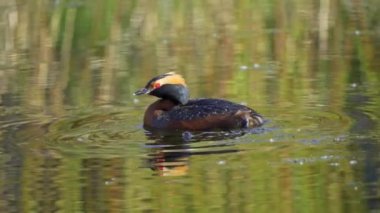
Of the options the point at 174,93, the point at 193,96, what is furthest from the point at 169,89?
the point at 193,96

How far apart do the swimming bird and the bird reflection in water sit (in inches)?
4.3

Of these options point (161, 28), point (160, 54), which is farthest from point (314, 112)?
point (161, 28)

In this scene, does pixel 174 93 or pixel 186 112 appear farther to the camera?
pixel 174 93

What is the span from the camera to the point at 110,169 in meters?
8.30

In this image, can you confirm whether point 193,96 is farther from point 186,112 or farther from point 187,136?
point 187,136

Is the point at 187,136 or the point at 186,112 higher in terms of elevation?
the point at 186,112

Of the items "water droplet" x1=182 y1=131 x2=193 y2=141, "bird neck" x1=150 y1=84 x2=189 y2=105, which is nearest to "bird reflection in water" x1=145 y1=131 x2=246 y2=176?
"water droplet" x1=182 y1=131 x2=193 y2=141

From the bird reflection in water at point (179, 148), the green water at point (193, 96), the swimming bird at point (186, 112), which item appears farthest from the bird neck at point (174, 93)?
the bird reflection in water at point (179, 148)

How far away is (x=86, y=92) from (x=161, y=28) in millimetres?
3994

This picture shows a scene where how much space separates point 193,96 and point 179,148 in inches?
87.5

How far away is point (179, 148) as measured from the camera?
9.05 meters

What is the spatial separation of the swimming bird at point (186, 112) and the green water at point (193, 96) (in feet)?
0.48

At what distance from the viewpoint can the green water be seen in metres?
7.60

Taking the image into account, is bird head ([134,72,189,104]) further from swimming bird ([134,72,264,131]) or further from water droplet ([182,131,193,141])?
water droplet ([182,131,193,141])
